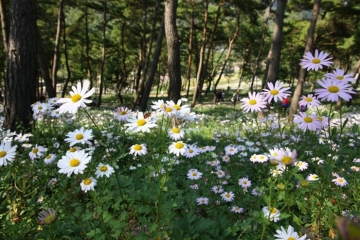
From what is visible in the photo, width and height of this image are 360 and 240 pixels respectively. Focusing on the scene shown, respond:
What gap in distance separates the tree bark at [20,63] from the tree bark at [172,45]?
371 cm

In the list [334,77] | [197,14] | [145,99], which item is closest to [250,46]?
[197,14]

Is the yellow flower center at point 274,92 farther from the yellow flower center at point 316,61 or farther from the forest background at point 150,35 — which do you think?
the forest background at point 150,35

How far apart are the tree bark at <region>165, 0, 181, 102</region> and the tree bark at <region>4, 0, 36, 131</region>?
3.71 m

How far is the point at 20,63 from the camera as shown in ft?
17.4

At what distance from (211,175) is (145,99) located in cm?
933

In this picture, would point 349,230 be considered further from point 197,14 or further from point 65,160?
point 197,14

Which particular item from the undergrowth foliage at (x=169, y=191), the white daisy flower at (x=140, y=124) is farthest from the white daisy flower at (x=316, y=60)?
the white daisy flower at (x=140, y=124)

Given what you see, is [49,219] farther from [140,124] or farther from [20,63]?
[20,63]

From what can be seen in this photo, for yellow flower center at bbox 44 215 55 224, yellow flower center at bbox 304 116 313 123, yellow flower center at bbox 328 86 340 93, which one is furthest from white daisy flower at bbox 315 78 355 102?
yellow flower center at bbox 44 215 55 224

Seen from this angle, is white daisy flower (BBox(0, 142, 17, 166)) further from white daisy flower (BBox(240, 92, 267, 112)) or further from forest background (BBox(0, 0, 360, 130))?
forest background (BBox(0, 0, 360, 130))

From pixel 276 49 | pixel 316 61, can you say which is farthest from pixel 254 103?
pixel 276 49

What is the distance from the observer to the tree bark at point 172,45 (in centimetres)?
811

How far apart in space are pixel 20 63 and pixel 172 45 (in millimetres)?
4174

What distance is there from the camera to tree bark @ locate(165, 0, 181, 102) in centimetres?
811
